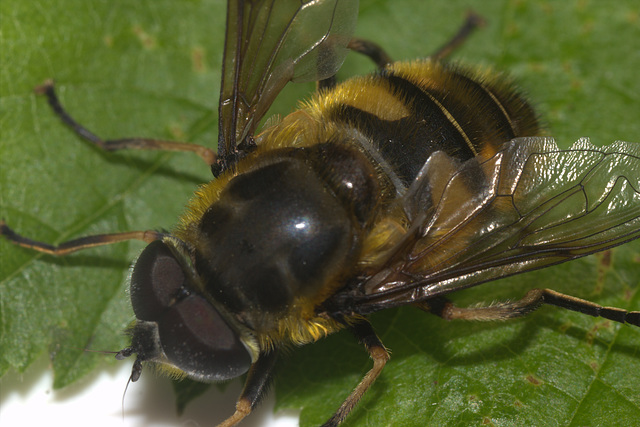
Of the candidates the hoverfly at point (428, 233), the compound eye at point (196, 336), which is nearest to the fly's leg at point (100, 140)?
the hoverfly at point (428, 233)

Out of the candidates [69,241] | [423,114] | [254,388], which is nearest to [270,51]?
[423,114]

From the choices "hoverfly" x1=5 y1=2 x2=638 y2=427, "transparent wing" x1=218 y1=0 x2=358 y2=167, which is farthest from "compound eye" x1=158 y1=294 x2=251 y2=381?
"transparent wing" x1=218 y1=0 x2=358 y2=167

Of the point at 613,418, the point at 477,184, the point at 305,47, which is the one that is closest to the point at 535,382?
the point at 613,418

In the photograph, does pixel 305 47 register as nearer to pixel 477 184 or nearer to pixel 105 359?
pixel 477 184

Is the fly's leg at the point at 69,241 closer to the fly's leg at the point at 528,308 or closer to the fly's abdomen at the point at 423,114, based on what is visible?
the fly's abdomen at the point at 423,114

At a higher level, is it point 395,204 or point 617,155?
point 395,204

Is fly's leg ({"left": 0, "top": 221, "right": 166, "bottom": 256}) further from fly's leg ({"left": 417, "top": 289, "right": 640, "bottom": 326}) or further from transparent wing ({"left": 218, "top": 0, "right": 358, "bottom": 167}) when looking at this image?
fly's leg ({"left": 417, "top": 289, "right": 640, "bottom": 326})
